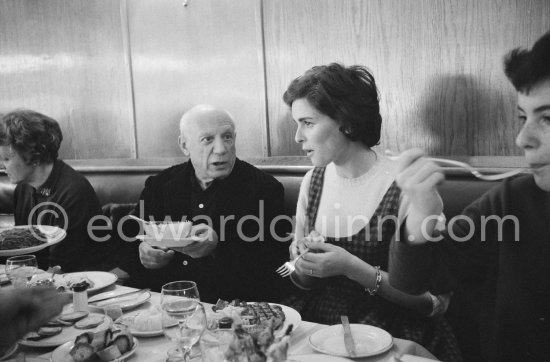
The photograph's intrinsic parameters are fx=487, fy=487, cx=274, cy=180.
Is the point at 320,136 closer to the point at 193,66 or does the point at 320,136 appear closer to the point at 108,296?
the point at 108,296

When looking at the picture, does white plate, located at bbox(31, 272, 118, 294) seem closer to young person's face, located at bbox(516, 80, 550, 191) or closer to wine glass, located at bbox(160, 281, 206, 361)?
wine glass, located at bbox(160, 281, 206, 361)

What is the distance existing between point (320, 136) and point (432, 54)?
0.92m

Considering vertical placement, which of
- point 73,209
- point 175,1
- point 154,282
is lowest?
point 154,282

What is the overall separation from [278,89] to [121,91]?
163 cm

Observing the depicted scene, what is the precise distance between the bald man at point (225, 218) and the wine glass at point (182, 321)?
1.06m

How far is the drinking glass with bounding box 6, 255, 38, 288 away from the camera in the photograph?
71.4 inches

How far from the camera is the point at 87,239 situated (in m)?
2.92

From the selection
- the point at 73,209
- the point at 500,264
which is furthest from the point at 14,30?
the point at 500,264

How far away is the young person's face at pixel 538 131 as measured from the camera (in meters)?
1.23

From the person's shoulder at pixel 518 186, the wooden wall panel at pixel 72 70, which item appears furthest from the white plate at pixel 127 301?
the wooden wall panel at pixel 72 70

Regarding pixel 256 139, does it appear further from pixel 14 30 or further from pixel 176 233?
pixel 14 30

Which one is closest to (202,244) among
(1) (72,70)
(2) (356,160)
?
(2) (356,160)

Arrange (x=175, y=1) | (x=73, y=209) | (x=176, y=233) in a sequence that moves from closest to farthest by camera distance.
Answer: (x=176, y=233) < (x=73, y=209) < (x=175, y=1)

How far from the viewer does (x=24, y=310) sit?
3.65 ft
